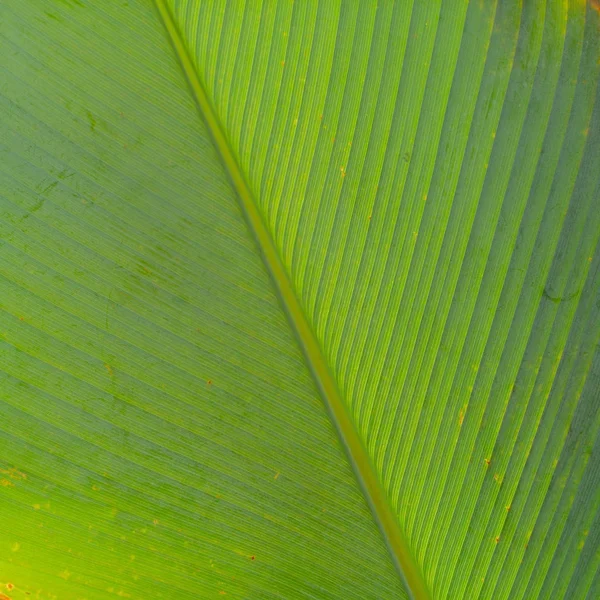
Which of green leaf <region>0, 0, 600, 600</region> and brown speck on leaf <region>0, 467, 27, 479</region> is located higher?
green leaf <region>0, 0, 600, 600</region>

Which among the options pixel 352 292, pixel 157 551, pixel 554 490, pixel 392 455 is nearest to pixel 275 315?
pixel 352 292

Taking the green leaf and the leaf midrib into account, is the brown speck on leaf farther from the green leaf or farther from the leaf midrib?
the leaf midrib

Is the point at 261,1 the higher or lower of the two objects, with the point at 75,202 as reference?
higher

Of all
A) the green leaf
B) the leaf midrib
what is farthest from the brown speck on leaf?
the leaf midrib

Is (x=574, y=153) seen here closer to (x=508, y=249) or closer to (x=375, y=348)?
(x=508, y=249)

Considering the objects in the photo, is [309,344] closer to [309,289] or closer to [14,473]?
[309,289]

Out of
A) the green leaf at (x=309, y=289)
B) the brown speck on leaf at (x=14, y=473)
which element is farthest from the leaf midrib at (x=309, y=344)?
the brown speck on leaf at (x=14, y=473)

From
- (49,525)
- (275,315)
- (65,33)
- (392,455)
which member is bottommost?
(49,525)

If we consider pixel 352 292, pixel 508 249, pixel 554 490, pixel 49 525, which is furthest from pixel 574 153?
pixel 49 525

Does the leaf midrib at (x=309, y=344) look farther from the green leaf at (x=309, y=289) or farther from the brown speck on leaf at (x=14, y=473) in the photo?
the brown speck on leaf at (x=14, y=473)
